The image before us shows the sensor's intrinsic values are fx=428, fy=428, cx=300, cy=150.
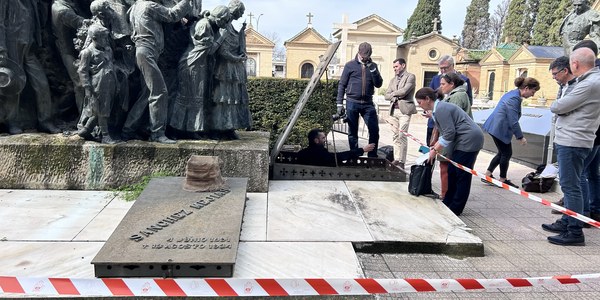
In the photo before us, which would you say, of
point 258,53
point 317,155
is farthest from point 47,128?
point 258,53

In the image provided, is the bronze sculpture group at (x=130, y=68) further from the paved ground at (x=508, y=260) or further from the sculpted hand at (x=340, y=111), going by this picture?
the paved ground at (x=508, y=260)

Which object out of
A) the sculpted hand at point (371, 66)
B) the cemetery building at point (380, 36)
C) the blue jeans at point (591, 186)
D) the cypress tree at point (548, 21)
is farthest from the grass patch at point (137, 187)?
the cypress tree at point (548, 21)

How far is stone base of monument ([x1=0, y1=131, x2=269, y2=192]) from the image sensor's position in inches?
187

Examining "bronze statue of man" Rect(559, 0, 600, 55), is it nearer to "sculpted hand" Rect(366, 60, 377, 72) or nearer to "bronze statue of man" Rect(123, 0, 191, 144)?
"sculpted hand" Rect(366, 60, 377, 72)

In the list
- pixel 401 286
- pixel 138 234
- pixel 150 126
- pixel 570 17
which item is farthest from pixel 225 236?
pixel 570 17

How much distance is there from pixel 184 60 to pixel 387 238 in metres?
3.12

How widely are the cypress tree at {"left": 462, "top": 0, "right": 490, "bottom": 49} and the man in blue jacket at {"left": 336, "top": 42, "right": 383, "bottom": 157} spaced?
64.6m

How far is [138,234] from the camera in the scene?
128 inches

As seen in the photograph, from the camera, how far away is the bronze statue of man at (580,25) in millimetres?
6309

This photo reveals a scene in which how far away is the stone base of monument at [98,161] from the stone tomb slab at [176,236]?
0.66m

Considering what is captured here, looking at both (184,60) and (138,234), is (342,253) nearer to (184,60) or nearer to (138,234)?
(138,234)

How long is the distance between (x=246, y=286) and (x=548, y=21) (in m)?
47.9

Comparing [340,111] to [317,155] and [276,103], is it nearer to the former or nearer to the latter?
[317,155]

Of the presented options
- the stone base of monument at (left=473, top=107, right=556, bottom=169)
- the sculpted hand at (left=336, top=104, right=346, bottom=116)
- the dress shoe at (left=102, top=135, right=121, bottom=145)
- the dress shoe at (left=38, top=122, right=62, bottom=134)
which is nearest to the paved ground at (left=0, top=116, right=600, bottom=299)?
the dress shoe at (left=102, top=135, right=121, bottom=145)
